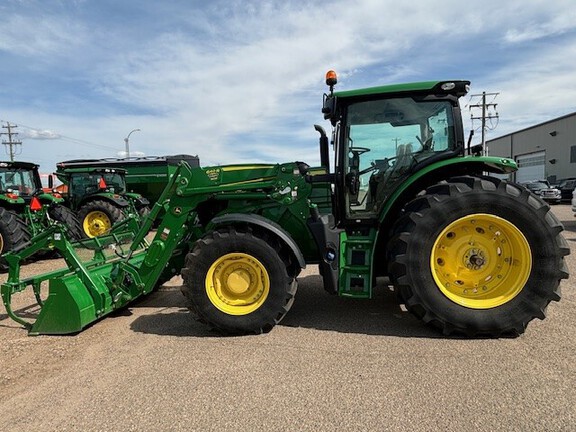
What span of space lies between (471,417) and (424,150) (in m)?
2.52

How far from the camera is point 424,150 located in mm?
4098

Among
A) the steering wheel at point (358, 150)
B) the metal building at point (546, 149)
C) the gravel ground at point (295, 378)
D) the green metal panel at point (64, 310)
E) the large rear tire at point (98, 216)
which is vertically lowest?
the gravel ground at point (295, 378)

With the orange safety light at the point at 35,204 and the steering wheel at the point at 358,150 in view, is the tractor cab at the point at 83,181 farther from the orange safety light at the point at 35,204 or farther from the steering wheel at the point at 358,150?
the steering wheel at the point at 358,150

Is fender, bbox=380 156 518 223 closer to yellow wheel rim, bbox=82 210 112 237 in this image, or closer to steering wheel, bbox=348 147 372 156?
steering wheel, bbox=348 147 372 156

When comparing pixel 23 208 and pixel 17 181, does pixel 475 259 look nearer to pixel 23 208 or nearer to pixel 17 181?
pixel 23 208

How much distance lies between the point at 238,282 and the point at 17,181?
26.6ft

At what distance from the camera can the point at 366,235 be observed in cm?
416

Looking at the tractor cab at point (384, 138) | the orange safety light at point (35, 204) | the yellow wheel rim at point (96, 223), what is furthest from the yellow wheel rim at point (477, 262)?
the yellow wheel rim at point (96, 223)

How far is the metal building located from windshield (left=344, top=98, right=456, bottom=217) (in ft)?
112

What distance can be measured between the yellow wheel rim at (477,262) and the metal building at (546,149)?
1341 inches

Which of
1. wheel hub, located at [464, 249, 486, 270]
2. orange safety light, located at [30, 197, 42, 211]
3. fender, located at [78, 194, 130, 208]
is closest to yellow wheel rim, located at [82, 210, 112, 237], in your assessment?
fender, located at [78, 194, 130, 208]

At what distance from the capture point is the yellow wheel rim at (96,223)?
38.3ft

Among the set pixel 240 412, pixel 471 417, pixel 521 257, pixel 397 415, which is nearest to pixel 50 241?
pixel 240 412

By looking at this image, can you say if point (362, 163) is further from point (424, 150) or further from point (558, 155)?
point (558, 155)
